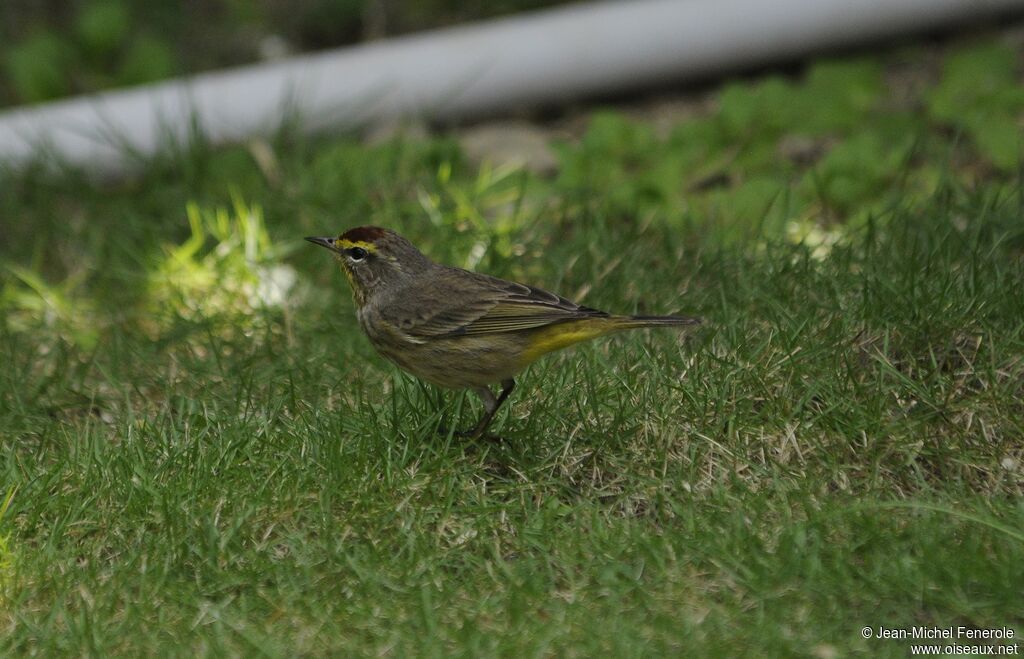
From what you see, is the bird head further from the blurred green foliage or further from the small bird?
the blurred green foliage

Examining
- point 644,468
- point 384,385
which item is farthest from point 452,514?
point 384,385

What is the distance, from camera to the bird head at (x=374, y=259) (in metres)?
5.21

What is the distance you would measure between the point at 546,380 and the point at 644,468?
0.71 meters

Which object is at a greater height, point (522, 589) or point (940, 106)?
point (940, 106)

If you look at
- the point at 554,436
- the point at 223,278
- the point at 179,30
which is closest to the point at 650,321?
the point at 554,436

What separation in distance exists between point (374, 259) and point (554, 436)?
1.07 m

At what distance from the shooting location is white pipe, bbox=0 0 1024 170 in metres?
8.03

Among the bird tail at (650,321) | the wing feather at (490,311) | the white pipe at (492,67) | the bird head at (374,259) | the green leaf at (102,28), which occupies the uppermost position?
the green leaf at (102,28)

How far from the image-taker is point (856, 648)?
365cm

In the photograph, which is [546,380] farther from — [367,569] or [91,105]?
[91,105]

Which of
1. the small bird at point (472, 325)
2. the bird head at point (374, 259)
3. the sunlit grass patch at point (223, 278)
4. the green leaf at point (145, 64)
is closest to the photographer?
the small bird at point (472, 325)

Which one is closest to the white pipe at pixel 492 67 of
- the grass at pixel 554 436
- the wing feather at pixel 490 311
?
the grass at pixel 554 436

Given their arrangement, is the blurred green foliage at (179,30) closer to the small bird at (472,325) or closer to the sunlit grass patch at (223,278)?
the sunlit grass patch at (223,278)

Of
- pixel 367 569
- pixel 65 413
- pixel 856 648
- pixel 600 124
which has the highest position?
pixel 600 124
